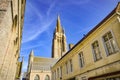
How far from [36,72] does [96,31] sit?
4089 centimetres

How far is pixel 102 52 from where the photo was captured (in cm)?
869

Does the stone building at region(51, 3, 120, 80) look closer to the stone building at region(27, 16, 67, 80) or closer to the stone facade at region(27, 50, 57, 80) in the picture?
the stone facade at region(27, 50, 57, 80)

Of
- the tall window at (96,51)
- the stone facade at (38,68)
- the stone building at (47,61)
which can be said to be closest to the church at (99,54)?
the tall window at (96,51)

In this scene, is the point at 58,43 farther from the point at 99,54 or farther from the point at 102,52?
the point at 102,52

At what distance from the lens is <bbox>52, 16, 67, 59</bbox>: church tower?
5969cm

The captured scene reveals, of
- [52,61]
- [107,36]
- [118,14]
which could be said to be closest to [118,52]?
[107,36]

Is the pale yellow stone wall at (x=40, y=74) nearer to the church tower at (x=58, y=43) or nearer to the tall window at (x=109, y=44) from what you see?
the church tower at (x=58, y=43)

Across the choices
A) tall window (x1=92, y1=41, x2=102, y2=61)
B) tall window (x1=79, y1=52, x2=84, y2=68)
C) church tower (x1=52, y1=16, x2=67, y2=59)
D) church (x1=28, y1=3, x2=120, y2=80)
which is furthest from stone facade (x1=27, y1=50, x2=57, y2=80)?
tall window (x1=92, y1=41, x2=102, y2=61)

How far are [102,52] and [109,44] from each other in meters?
0.91

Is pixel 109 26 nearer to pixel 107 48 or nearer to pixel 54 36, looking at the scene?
pixel 107 48

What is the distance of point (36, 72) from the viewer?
45.4 m

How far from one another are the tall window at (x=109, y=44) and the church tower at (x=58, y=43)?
50.8 m

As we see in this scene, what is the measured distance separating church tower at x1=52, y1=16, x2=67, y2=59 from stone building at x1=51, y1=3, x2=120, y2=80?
47.5 m

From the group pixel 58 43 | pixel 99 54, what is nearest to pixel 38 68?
pixel 58 43
